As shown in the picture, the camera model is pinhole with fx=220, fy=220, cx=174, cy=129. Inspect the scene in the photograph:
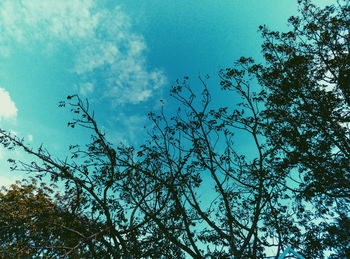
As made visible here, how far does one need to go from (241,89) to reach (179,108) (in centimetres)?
370

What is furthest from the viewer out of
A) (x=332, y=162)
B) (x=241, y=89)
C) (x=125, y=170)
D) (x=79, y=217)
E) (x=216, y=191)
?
(x=241, y=89)

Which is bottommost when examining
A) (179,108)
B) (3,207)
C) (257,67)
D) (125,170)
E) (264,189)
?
(264,189)

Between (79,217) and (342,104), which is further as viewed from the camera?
(342,104)

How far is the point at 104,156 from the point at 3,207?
1015 centimetres

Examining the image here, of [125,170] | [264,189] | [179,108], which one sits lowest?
[264,189]

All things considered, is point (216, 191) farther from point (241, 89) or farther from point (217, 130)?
point (241, 89)

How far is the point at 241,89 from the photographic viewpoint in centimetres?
1217

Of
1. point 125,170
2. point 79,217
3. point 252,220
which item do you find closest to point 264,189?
point 252,220

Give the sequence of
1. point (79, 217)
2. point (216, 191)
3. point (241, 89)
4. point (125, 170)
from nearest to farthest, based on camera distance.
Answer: point (79, 217), point (125, 170), point (216, 191), point (241, 89)

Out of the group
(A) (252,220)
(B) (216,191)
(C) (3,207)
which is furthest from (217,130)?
(C) (3,207)

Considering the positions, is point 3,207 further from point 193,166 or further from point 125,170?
point 193,166

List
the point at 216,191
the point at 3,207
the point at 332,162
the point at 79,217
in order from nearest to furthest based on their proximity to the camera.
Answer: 1. the point at 79,217
2. the point at 332,162
3. the point at 216,191
4. the point at 3,207

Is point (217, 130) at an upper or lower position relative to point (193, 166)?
upper

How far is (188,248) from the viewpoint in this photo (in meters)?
9.14
